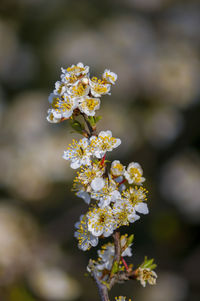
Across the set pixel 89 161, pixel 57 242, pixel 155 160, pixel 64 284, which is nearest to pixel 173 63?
pixel 155 160

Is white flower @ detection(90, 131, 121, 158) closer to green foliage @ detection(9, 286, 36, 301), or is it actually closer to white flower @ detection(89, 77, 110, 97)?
white flower @ detection(89, 77, 110, 97)

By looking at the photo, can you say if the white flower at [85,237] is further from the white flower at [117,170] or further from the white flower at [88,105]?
the white flower at [88,105]

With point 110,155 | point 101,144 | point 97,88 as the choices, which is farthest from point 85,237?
point 110,155

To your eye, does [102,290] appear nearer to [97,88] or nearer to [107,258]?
[107,258]

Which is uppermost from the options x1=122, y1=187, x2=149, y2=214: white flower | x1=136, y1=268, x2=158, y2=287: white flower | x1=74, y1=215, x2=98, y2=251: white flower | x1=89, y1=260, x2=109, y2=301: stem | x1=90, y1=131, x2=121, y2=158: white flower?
x1=90, y1=131, x2=121, y2=158: white flower

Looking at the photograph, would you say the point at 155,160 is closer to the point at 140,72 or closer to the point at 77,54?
the point at 140,72

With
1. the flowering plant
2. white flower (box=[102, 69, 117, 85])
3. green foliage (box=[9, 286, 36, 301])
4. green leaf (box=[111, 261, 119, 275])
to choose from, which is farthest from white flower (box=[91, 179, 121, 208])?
green foliage (box=[9, 286, 36, 301])
